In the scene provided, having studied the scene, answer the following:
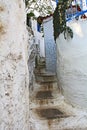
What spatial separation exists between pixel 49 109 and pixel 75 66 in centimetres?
125

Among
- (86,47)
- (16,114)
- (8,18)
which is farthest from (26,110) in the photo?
(86,47)

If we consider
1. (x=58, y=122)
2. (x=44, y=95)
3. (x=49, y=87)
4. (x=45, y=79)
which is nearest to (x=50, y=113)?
(x=58, y=122)

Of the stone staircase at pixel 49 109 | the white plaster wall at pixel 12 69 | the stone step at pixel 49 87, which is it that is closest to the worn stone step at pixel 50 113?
the stone staircase at pixel 49 109

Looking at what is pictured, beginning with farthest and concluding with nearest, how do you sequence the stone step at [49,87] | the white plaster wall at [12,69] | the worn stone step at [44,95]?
the stone step at [49,87], the worn stone step at [44,95], the white plaster wall at [12,69]

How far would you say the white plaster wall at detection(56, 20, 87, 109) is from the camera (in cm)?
597

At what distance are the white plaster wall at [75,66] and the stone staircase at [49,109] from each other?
34cm

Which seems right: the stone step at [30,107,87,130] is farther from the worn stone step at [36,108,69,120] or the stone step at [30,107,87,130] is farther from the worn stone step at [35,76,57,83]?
the worn stone step at [35,76,57,83]

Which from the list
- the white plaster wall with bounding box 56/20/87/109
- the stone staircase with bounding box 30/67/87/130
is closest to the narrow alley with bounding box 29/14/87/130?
the stone staircase with bounding box 30/67/87/130

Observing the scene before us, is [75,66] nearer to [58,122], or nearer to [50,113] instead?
[50,113]

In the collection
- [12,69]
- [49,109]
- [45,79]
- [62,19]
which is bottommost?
[49,109]

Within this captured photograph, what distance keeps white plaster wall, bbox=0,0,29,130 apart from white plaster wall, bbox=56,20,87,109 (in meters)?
4.28

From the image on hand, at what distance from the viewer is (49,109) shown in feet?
20.5

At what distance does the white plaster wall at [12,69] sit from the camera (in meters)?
1.66

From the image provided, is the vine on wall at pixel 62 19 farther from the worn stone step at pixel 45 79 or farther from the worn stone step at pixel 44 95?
the worn stone step at pixel 44 95
